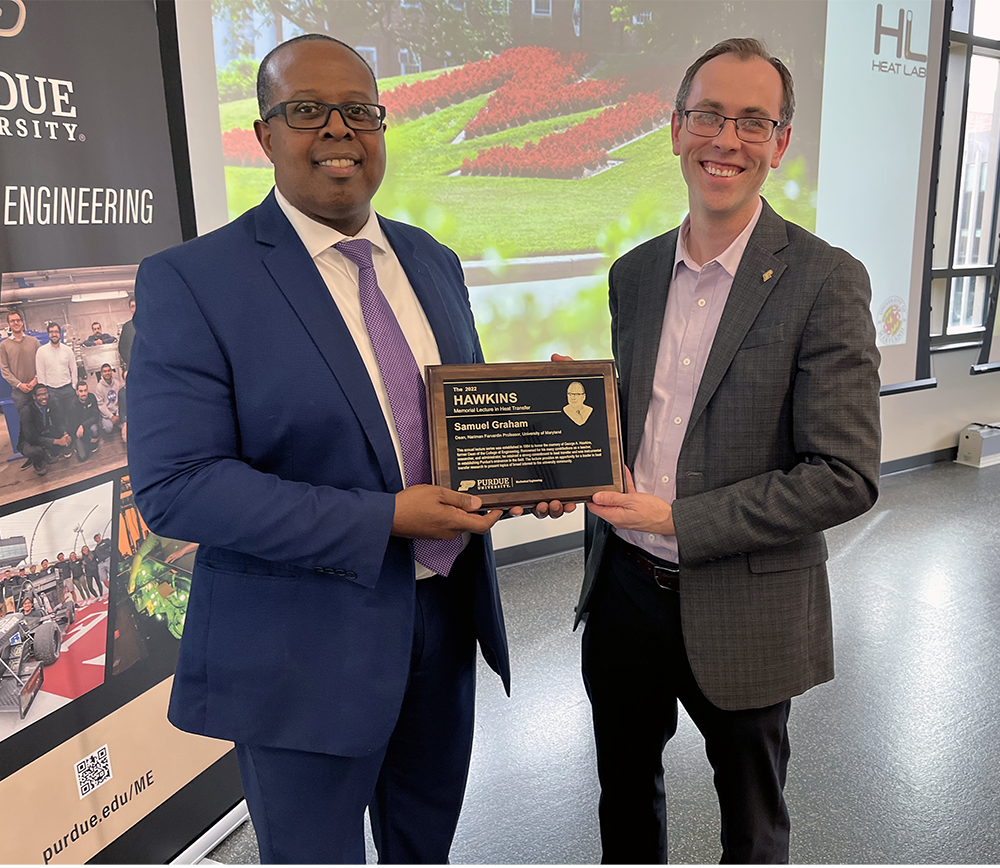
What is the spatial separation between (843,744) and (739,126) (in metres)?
2.16

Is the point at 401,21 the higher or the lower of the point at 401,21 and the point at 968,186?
the higher

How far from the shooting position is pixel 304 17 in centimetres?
309

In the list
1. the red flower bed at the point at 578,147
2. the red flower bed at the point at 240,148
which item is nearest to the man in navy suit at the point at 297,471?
the red flower bed at the point at 240,148

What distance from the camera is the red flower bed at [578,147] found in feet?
12.3

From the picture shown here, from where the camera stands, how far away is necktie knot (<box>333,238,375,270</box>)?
1398 mm

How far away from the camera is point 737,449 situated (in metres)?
1.43

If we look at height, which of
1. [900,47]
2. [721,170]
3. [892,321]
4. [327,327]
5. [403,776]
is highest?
[900,47]

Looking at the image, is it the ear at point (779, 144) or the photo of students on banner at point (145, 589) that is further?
the photo of students on banner at point (145, 589)

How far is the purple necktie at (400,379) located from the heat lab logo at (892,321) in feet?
16.5

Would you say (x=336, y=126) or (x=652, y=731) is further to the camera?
(x=652, y=731)

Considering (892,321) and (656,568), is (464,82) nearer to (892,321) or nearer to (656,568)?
(656,568)

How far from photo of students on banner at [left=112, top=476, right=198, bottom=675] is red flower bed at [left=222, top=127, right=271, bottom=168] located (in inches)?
66.0

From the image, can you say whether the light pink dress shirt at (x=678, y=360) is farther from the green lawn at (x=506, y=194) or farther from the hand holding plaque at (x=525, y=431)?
the green lawn at (x=506, y=194)

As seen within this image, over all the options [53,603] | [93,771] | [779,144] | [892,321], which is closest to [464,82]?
[779,144]
